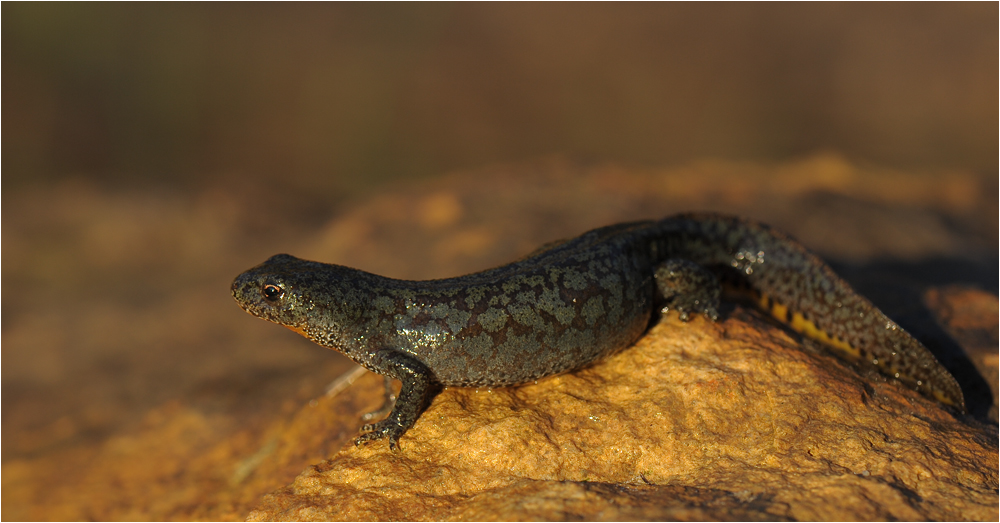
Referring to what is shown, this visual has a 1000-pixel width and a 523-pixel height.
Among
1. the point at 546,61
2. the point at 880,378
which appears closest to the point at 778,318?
the point at 880,378

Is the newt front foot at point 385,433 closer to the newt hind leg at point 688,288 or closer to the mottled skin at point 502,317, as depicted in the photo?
the mottled skin at point 502,317

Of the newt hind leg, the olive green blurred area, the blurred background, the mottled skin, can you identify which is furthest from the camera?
the olive green blurred area

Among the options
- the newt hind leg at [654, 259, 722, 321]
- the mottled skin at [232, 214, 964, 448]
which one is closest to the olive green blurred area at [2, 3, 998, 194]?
the newt hind leg at [654, 259, 722, 321]

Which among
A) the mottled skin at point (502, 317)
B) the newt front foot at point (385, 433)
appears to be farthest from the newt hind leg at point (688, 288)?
the newt front foot at point (385, 433)

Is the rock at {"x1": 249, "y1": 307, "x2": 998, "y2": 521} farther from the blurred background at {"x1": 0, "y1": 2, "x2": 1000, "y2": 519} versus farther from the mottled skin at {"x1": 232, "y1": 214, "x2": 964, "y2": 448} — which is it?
the blurred background at {"x1": 0, "y1": 2, "x2": 1000, "y2": 519}

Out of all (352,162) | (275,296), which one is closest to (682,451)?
(275,296)

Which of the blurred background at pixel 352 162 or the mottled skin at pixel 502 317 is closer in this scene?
A: the mottled skin at pixel 502 317
